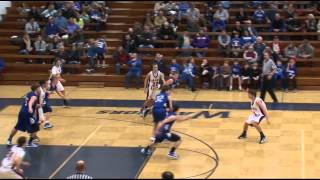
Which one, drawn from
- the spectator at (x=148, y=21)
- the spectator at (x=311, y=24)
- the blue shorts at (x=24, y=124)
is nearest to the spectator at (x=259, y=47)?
the spectator at (x=311, y=24)

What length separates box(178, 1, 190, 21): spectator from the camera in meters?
28.0

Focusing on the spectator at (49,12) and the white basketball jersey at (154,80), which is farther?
the spectator at (49,12)

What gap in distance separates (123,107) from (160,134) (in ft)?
21.8

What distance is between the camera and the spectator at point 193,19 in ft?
88.4

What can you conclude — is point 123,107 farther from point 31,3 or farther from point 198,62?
point 31,3

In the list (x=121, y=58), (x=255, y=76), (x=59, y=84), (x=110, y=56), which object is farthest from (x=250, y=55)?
(x=59, y=84)

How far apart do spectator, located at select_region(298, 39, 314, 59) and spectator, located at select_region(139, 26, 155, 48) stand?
6.30m

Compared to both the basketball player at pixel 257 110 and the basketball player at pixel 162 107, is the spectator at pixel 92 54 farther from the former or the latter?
the basketball player at pixel 257 110

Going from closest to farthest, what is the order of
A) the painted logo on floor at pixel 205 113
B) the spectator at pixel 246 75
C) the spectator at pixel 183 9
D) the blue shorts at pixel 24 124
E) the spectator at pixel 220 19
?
1. the blue shorts at pixel 24 124
2. the painted logo on floor at pixel 205 113
3. the spectator at pixel 246 75
4. the spectator at pixel 220 19
5. the spectator at pixel 183 9

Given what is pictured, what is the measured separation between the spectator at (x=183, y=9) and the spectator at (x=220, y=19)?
61.5 inches

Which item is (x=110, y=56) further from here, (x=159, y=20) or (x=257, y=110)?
(x=257, y=110)

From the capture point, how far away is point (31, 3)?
101ft

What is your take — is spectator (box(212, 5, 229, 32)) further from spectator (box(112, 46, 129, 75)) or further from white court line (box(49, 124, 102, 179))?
white court line (box(49, 124, 102, 179))

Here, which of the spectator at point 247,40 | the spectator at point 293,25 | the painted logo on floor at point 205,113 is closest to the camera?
the painted logo on floor at point 205,113
